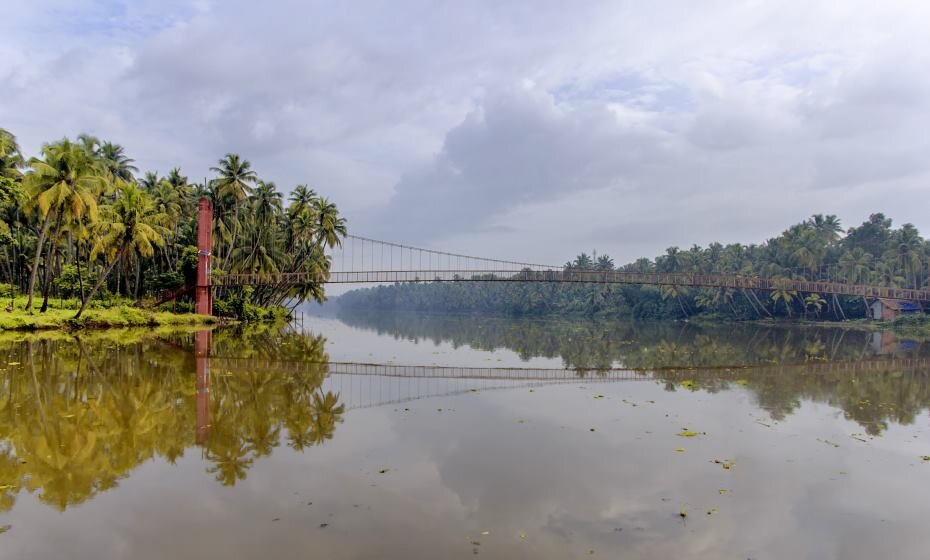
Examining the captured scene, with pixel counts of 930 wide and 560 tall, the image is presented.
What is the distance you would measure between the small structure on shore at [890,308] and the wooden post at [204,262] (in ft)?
238

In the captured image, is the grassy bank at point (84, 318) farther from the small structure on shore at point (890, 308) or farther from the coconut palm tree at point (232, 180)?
the small structure on shore at point (890, 308)

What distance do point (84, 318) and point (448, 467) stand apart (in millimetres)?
36429

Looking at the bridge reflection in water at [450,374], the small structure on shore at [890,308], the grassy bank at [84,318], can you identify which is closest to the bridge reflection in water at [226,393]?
the bridge reflection in water at [450,374]

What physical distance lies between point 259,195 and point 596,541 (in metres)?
53.2

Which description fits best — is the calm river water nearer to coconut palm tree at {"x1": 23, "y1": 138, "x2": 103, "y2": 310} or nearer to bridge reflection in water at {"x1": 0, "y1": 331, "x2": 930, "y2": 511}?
bridge reflection in water at {"x1": 0, "y1": 331, "x2": 930, "y2": 511}

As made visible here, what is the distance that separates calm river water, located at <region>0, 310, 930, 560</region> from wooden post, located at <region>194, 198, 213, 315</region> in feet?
92.5

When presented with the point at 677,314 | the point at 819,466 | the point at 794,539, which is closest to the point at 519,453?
the point at 794,539

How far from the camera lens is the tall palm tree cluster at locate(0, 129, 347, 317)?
32.6 meters

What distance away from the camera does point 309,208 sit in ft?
186

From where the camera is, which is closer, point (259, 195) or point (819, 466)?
point (819, 466)

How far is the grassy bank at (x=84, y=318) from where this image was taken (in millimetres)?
32156

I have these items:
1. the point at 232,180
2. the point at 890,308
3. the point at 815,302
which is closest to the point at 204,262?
the point at 232,180

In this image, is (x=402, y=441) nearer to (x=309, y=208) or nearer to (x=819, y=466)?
(x=819, y=466)

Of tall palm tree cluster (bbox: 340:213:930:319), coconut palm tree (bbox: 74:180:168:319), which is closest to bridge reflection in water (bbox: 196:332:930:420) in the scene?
coconut palm tree (bbox: 74:180:168:319)
